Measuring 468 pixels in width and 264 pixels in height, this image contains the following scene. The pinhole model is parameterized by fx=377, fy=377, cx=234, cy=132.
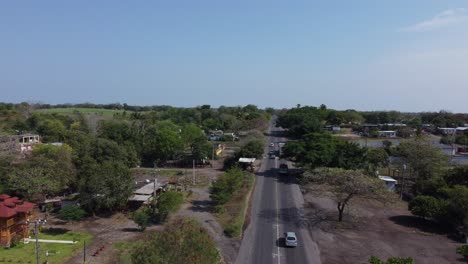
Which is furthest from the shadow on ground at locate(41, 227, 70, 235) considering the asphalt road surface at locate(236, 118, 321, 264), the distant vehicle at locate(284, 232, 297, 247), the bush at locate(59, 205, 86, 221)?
the distant vehicle at locate(284, 232, 297, 247)

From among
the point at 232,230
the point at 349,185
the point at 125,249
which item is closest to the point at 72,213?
the point at 125,249

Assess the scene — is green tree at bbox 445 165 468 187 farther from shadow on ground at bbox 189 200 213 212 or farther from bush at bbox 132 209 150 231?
bush at bbox 132 209 150 231

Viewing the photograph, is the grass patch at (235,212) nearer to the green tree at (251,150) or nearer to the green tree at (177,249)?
the green tree at (177,249)

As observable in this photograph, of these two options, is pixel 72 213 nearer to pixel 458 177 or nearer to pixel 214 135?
pixel 458 177

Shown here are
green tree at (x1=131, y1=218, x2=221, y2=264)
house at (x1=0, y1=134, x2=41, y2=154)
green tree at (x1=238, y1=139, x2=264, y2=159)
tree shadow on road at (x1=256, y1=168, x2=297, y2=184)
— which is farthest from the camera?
green tree at (x1=238, y1=139, x2=264, y2=159)

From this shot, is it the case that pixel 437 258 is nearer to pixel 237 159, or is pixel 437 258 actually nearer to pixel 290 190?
pixel 290 190

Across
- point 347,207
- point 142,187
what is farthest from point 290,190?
point 142,187
